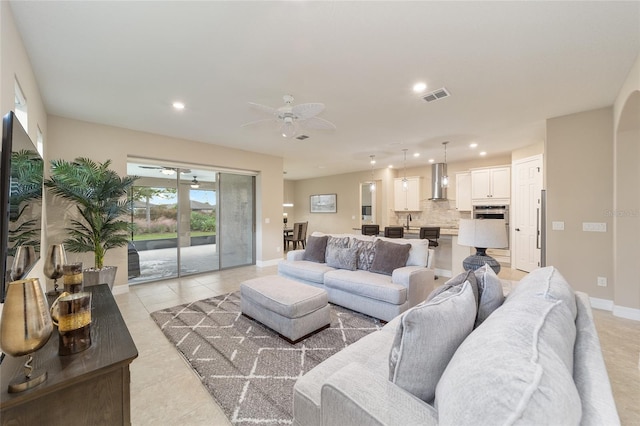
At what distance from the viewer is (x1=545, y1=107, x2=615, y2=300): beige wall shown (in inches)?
140

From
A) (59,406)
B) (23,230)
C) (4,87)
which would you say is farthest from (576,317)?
(4,87)

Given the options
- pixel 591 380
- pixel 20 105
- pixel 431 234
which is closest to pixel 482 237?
pixel 591 380

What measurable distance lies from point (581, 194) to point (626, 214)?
530mm

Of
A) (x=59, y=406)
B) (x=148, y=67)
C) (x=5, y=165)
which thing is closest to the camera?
(x=59, y=406)

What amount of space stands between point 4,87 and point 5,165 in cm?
67

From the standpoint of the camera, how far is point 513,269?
19.3 ft

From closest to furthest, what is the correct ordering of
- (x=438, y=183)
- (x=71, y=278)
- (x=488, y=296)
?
(x=488, y=296)
(x=71, y=278)
(x=438, y=183)

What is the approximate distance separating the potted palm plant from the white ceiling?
0.86 metres

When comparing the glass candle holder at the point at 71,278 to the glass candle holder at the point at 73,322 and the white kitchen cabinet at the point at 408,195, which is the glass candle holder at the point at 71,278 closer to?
the glass candle holder at the point at 73,322

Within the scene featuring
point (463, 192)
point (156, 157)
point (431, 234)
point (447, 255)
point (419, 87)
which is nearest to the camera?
point (419, 87)

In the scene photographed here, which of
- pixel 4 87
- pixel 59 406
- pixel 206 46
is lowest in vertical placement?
pixel 59 406

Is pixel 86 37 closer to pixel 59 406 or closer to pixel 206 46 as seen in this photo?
pixel 206 46

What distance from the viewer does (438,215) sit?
7.78m

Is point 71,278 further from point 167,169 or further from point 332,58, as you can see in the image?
point 167,169
